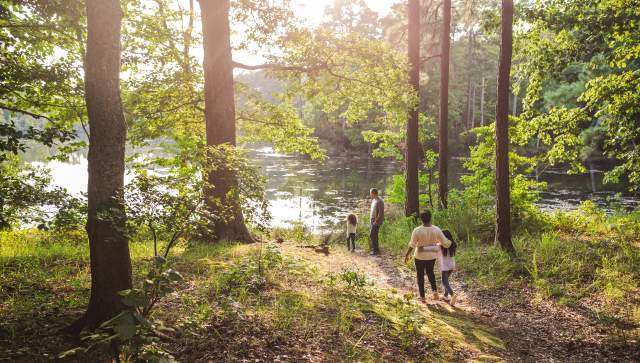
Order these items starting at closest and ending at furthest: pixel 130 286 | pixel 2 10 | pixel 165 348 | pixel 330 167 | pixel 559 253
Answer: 1. pixel 165 348
2. pixel 130 286
3. pixel 2 10
4. pixel 559 253
5. pixel 330 167

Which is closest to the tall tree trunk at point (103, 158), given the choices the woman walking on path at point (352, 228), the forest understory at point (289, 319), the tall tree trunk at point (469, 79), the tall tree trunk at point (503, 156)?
the forest understory at point (289, 319)

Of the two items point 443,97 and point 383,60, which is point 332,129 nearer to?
point 443,97

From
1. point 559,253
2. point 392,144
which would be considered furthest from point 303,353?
point 392,144

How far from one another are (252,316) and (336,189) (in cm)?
2600

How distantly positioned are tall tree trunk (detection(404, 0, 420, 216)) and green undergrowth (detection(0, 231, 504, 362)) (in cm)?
829

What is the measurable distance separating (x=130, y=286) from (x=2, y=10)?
4.12 m

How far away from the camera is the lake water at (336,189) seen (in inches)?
884

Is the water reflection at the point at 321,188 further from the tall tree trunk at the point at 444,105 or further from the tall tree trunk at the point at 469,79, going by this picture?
the tall tree trunk at the point at 469,79

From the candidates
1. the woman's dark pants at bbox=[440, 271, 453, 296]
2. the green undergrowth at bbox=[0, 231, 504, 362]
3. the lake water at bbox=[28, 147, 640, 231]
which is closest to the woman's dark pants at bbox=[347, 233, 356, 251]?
the lake water at bbox=[28, 147, 640, 231]

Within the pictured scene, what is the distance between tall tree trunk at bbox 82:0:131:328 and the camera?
4160 millimetres

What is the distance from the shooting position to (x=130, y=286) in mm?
4414

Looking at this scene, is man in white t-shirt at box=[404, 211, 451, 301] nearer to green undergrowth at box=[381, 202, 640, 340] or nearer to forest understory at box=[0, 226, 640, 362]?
forest understory at box=[0, 226, 640, 362]

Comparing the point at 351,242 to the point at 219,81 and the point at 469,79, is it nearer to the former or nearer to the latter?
the point at 219,81

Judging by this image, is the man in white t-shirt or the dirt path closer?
the dirt path
